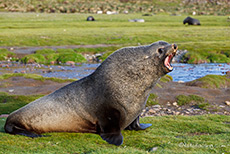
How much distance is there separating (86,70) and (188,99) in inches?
650

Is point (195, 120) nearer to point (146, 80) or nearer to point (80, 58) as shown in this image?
point (146, 80)

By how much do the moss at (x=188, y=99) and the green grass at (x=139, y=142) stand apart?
6.83m

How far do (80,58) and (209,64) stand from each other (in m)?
14.9

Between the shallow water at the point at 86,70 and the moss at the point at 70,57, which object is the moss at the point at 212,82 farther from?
the moss at the point at 70,57

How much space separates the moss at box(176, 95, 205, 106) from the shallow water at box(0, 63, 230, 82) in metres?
11.2

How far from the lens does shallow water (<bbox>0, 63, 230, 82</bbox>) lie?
98.9 feet

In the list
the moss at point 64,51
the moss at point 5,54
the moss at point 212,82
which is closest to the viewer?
the moss at point 212,82

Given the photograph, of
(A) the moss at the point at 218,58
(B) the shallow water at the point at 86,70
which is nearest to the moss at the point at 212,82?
(B) the shallow water at the point at 86,70

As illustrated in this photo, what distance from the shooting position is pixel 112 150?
7.68 meters

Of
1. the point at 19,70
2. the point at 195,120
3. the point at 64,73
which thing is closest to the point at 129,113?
the point at 195,120

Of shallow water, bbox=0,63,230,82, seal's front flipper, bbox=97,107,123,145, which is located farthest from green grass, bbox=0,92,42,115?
shallow water, bbox=0,63,230,82

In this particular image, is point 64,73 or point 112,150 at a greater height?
point 112,150

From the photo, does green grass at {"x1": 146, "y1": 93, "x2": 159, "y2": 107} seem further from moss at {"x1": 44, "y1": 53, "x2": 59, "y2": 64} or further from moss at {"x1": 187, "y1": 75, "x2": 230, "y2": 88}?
moss at {"x1": 44, "y1": 53, "x2": 59, "y2": 64}

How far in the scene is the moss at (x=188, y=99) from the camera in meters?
17.4
